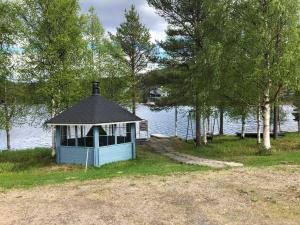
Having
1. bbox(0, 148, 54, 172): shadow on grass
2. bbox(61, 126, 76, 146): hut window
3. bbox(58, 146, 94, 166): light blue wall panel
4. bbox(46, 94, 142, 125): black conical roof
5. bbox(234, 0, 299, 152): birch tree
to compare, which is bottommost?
bbox(0, 148, 54, 172): shadow on grass

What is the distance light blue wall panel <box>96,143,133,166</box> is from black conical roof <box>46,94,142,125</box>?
1.61m

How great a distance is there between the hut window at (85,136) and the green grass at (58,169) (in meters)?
1.67

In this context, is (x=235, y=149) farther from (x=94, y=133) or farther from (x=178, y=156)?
(x=94, y=133)

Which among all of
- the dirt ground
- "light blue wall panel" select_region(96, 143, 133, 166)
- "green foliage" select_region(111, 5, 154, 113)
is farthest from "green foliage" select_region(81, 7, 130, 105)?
the dirt ground

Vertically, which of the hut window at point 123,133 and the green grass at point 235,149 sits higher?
the hut window at point 123,133

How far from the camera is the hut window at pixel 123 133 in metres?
24.8

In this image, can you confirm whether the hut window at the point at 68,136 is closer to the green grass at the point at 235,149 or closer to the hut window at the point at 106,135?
the hut window at the point at 106,135

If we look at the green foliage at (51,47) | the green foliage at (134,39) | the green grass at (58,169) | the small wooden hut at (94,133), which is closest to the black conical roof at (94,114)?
the small wooden hut at (94,133)

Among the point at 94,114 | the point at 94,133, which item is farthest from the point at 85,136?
the point at 94,114

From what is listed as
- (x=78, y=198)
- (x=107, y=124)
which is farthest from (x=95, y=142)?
(x=78, y=198)

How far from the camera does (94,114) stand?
75.0ft

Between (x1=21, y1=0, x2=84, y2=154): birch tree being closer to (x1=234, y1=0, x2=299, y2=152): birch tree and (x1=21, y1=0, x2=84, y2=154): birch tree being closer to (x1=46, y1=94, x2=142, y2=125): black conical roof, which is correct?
(x1=46, y1=94, x2=142, y2=125): black conical roof

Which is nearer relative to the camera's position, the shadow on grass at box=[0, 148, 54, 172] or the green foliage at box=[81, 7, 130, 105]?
the shadow on grass at box=[0, 148, 54, 172]

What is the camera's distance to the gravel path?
2038cm
